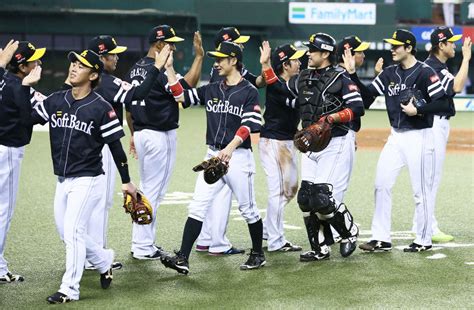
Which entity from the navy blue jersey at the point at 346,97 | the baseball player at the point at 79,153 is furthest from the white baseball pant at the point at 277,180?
the baseball player at the point at 79,153

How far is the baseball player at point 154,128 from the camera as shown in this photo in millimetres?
8008

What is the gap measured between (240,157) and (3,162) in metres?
1.92

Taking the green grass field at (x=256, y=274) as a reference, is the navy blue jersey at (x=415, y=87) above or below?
above

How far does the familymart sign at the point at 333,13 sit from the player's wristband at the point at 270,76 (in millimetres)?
22694

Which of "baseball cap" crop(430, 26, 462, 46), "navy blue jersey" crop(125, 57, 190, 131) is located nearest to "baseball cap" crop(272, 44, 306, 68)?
"navy blue jersey" crop(125, 57, 190, 131)

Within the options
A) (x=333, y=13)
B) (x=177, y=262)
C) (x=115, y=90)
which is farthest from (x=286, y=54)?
(x=333, y=13)

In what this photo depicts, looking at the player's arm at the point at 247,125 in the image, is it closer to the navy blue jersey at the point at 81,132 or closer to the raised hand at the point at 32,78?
the navy blue jersey at the point at 81,132

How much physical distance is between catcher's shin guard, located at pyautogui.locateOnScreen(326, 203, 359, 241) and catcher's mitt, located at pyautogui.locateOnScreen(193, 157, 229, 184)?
1.20 metres

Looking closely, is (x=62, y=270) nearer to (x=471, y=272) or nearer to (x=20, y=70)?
(x=20, y=70)

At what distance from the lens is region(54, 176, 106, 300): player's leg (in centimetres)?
635

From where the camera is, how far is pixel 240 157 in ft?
24.5

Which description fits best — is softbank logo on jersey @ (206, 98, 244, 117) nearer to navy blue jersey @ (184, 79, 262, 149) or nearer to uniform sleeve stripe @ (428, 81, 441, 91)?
navy blue jersey @ (184, 79, 262, 149)

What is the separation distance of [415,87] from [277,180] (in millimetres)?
1546

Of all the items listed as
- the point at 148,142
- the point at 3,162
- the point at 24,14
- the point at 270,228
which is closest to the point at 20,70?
the point at 3,162
